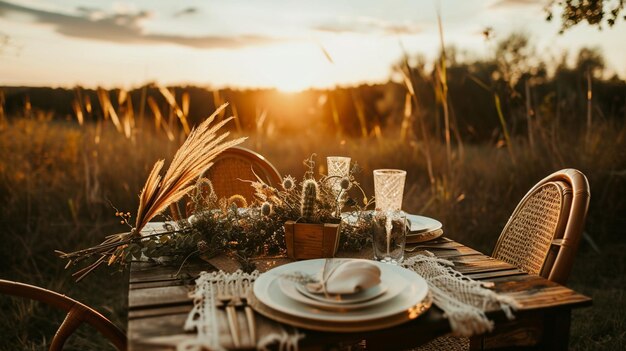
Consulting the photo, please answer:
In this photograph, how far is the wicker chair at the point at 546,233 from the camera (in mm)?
1257

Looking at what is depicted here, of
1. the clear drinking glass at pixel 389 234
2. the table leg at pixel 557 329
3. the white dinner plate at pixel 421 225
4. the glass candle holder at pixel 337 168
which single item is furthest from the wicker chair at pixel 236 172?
the table leg at pixel 557 329

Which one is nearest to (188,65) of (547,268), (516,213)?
(516,213)

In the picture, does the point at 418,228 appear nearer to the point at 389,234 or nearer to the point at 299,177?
the point at 389,234

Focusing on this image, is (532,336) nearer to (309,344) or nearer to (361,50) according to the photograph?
(309,344)

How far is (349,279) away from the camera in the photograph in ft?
2.97

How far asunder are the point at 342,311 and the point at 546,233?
33.4 inches

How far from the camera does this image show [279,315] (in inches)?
34.1

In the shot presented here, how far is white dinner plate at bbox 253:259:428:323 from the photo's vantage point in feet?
2.77

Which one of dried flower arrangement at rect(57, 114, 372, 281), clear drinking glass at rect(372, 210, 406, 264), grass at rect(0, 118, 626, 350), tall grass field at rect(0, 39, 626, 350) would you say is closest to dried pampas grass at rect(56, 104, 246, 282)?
dried flower arrangement at rect(57, 114, 372, 281)

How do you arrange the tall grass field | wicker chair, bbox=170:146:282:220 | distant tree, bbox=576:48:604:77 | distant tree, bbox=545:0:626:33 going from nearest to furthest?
wicker chair, bbox=170:146:282:220 < distant tree, bbox=545:0:626:33 < the tall grass field < distant tree, bbox=576:48:604:77

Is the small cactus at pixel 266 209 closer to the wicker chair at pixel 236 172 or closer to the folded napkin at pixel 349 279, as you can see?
the folded napkin at pixel 349 279

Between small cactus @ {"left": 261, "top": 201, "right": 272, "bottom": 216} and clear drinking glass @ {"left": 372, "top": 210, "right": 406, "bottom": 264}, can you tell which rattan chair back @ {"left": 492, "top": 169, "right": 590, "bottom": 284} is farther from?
small cactus @ {"left": 261, "top": 201, "right": 272, "bottom": 216}

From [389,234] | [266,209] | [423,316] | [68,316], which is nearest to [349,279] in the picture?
[423,316]

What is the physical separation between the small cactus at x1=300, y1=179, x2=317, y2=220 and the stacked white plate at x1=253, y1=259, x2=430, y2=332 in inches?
11.0
